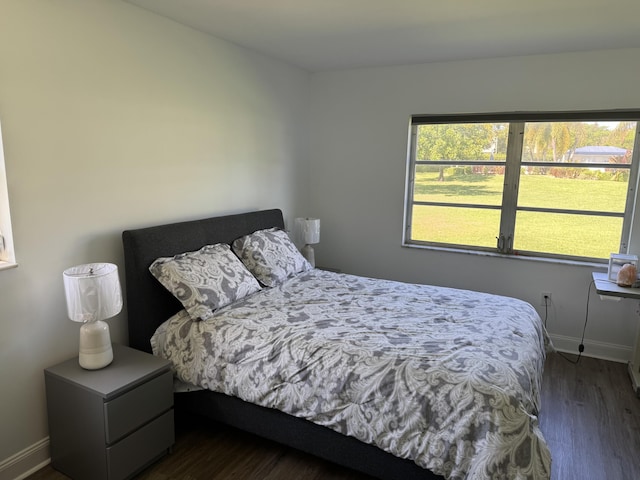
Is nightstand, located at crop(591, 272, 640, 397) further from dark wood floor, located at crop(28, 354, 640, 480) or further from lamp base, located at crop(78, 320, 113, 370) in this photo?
lamp base, located at crop(78, 320, 113, 370)

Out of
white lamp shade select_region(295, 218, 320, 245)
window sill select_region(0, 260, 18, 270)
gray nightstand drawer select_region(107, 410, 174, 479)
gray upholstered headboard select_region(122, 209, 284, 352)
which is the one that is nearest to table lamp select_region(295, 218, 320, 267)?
white lamp shade select_region(295, 218, 320, 245)

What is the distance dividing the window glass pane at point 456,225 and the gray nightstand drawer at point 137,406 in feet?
9.22

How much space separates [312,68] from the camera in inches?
165

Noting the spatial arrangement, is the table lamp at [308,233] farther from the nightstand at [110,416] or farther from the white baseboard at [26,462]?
the white baseboard at [26,462]

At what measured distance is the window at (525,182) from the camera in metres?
3.57

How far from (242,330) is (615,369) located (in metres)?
3.00

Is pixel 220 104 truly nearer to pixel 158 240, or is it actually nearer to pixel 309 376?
pixel 158 240

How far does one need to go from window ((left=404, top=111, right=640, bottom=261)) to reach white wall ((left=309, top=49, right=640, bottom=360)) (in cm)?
14

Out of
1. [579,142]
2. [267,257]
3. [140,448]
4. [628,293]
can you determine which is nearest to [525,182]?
[579,142]

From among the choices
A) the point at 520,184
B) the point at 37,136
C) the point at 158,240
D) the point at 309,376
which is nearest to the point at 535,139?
the point at 520,184

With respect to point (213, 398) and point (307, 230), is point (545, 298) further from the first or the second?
point (213, 398)

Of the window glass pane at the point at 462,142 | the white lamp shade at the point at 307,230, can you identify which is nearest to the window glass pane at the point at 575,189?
the window glass pane at the point at 462,142

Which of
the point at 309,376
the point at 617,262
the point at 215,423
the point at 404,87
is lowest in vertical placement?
the point at 215,423

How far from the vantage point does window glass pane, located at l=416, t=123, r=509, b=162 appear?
3.89 m
